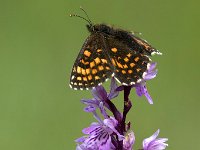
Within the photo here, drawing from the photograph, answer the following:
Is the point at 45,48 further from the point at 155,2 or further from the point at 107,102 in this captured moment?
the point at 107,102

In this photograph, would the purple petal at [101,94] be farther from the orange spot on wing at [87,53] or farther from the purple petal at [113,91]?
the orange spot on wing at [87,53]

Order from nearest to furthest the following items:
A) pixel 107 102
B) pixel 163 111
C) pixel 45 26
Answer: pixel 107 102, pixel 163 111, pixel 45 26

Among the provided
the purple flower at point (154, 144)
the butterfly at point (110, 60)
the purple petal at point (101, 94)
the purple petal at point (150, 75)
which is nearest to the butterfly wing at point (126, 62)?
the butterfly at point (110, 60)

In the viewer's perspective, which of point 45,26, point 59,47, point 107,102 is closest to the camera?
point 107,102

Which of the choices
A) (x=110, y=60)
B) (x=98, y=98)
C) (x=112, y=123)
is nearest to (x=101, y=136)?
(x=112, y=123)

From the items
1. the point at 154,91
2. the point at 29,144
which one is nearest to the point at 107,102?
the point at 29,144

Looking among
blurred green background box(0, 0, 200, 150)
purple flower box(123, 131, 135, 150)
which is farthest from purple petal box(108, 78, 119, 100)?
blurred green background box(0, 0, 200, 150)

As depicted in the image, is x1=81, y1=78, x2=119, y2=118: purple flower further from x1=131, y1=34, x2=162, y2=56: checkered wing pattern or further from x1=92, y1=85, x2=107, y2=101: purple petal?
x1=131, y1=34, x2=162, y2=56: checkered wing pattern
